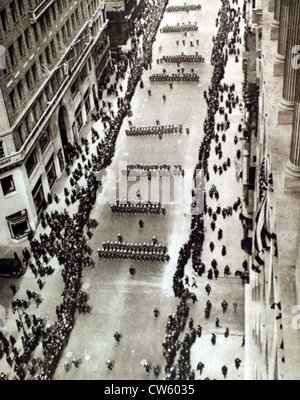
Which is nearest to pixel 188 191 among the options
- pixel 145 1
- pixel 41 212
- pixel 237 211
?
pixel 237 211

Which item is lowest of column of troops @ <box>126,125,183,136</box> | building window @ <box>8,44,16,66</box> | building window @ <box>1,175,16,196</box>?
column of troops @ <box>126,125,183,136</box>

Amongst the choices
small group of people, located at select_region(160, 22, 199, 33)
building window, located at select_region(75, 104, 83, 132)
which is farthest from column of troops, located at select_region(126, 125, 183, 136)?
small group of people, located at select_region(160, 22, 199, 33)

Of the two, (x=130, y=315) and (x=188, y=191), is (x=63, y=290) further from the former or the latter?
(x=188, y=191)

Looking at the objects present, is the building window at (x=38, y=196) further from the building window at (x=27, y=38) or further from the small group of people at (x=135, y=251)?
the building window at (x=27, y=38)

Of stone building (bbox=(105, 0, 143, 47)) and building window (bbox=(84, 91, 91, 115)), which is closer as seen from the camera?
building window (bbox=(84, 91, 91, 115))

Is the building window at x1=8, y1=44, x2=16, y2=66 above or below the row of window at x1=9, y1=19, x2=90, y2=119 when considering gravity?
above

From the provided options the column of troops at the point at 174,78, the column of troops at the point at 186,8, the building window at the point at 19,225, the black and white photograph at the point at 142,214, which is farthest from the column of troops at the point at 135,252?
the column of troops at the point at 186,8

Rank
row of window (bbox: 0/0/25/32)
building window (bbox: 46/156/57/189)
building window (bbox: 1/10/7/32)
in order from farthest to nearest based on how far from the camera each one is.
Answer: building window (bbox: 46/156/57/189) → row of window (bbox: 0/0/25/32) → building window (bbox: 1/10/7/32)

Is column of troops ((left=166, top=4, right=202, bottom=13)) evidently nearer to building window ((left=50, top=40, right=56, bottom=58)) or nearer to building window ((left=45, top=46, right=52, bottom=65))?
building window ((left=50, top=40, right=56, bottom=58))
